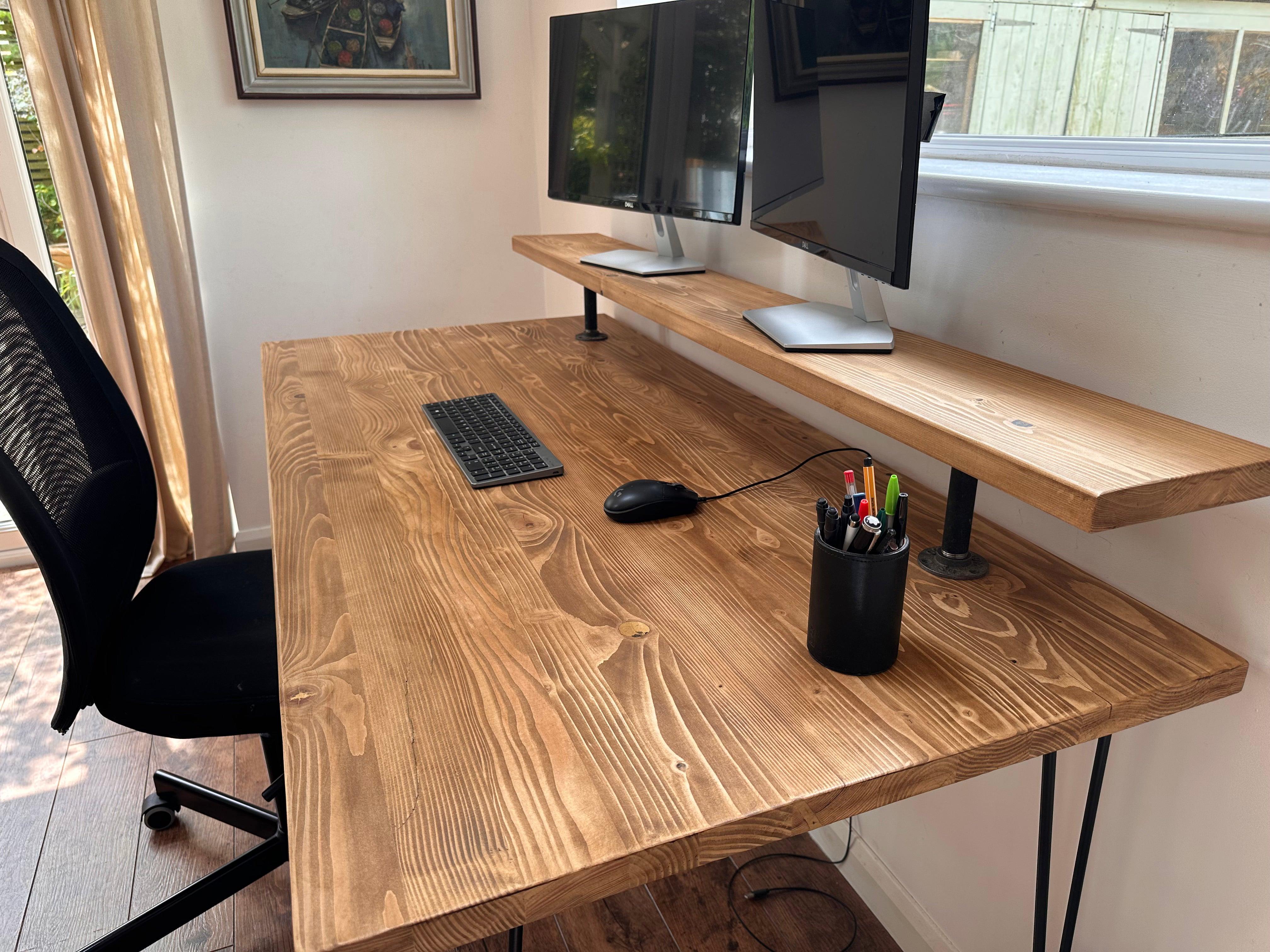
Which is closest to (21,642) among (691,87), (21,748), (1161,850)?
(21,748)

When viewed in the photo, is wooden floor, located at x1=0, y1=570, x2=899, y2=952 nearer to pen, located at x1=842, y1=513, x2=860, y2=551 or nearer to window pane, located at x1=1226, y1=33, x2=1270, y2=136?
pen, located at x1=842, y1=513, x2=860, y2=551

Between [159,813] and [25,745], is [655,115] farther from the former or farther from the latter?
[25,745]

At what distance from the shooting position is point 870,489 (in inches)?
32.0

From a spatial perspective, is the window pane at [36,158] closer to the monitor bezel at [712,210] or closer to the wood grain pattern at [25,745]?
the wood grain pattern at [25,745]

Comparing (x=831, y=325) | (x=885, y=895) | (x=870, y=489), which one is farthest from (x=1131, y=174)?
(x=885, y=895)

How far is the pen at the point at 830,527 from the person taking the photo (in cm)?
79

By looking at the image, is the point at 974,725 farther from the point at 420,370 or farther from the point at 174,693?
the point at 420,370

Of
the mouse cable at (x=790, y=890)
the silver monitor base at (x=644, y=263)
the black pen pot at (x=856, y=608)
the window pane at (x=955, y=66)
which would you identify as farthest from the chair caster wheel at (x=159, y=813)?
the window pane at (x=955, y=66)

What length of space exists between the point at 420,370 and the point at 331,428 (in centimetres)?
36

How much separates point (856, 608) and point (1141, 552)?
1.22ft

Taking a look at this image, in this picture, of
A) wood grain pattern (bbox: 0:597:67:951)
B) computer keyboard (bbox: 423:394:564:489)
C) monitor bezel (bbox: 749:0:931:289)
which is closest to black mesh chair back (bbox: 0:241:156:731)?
computer keyboard (bbox: 423:394:564:489)

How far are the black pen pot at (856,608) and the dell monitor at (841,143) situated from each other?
0.36 meters

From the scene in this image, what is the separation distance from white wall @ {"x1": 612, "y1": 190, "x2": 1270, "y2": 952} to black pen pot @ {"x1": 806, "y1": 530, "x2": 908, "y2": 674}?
1.06 ft

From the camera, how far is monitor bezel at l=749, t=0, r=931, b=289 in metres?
0.87
